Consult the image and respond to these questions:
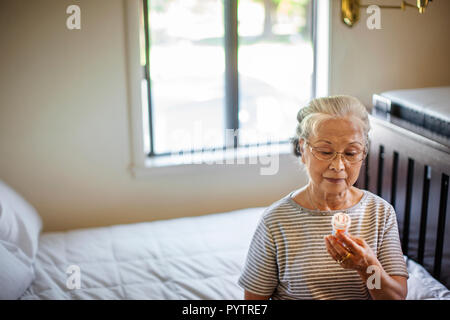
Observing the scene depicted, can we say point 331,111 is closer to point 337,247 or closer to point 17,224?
point 337,247

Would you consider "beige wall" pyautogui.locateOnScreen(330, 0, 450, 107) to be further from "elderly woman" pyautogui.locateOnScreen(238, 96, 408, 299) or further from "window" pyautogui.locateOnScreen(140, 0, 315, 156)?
"elderly woman" pyautogui.locateOnScreen(238, 96, 408, 299)

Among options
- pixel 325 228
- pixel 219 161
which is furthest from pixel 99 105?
pixel 325 228

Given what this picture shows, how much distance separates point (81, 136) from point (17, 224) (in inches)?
21.2

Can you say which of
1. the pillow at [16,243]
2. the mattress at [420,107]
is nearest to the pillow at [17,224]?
the pillow at [16,243]

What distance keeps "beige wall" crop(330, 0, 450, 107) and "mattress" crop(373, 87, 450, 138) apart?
4.7 inches

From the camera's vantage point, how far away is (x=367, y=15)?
2289 mm

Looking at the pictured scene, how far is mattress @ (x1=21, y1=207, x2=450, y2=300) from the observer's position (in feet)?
5.60

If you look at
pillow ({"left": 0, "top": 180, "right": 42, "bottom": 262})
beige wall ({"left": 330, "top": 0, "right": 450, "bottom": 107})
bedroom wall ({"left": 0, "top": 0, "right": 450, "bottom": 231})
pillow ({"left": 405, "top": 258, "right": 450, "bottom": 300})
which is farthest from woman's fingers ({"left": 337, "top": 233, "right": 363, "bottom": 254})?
beige wall ({"left": 330, "top": 0, "right": 450, "bottom": 107})

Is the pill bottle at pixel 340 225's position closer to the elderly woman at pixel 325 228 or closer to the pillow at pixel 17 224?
the elderly woman at pixel 325 228

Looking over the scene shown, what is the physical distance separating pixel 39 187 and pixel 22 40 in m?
0.62

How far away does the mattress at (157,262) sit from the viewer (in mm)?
1707

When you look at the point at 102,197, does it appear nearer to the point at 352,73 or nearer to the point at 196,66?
the point at 196,66

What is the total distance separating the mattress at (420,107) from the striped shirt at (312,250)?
2.54 ft
